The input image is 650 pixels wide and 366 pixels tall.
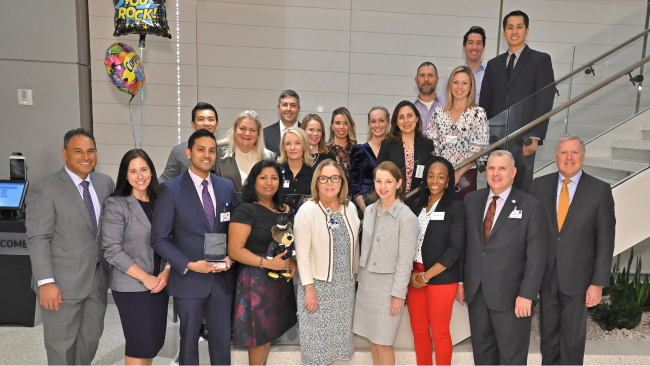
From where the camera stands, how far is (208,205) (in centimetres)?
261

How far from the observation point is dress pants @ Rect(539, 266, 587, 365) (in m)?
2.80

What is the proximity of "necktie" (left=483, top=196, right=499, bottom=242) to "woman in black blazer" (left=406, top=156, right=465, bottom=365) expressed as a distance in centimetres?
14

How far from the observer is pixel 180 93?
564 centimetres

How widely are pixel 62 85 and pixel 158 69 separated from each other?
44.8 inches

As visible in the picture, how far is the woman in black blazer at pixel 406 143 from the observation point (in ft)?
10.8

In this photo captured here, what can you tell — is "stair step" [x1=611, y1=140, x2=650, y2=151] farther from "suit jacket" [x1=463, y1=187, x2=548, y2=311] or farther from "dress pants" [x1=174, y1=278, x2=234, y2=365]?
"dress pants" [x1=174, y1=278, x2=234, y2=365]

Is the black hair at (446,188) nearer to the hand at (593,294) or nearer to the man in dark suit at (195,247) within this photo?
the hand at (593,294)

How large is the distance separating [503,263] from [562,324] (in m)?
0.71

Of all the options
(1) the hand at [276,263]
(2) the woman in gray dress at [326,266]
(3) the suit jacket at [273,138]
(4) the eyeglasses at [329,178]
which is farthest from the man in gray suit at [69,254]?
(3) the suit jacket at [273,138]

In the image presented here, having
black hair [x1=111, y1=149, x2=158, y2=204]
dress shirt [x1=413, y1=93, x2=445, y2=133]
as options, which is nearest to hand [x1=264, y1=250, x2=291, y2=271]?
black hair [x1=111, y1=149, x2=158, y2=204]

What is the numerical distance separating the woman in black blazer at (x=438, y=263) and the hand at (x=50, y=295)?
2.22 m

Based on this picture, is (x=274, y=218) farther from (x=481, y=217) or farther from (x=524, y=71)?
(x=524, y=71)

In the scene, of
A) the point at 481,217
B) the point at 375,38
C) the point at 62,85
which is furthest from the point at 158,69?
the point at 481,217

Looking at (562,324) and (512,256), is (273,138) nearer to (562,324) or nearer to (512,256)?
(512,256)
